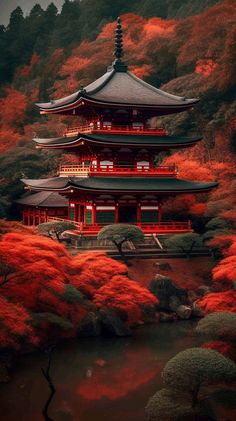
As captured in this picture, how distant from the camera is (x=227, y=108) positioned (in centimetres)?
5669

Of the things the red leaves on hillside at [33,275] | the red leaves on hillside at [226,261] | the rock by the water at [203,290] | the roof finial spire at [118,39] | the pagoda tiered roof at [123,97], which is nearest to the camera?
the red leaves on hillside at [33,275]

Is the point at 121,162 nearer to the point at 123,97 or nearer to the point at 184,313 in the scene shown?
the point at 123,97

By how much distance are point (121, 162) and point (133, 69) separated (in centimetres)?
3395

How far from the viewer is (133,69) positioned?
71688 millimetres

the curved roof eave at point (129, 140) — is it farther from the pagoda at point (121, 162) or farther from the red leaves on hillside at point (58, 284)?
the red leaves on hillside at point (58, 284)

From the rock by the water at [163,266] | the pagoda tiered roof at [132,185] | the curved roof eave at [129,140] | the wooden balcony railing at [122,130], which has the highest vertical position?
the wooden balcony railing at [122,130]

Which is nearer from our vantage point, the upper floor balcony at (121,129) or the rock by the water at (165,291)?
the rock by the water at (165,291)

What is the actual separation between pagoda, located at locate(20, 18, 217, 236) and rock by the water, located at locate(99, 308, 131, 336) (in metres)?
9.25

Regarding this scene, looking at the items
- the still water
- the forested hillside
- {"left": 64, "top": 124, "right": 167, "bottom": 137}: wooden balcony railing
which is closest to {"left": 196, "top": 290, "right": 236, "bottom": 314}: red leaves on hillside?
the still water

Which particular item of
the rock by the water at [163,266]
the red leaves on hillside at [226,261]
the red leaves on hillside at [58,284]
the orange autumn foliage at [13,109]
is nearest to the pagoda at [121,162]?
the rock by the water at [163,266]

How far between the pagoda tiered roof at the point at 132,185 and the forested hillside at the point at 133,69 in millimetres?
1873

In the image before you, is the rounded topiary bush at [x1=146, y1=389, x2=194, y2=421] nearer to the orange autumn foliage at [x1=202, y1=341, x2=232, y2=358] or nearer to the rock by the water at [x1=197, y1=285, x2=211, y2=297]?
the orange autumn foliage at [x1=202, y1=341, x2=232, y2=358]

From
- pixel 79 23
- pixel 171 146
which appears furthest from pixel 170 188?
pixel 79 23

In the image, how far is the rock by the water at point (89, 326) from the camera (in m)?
27.5
